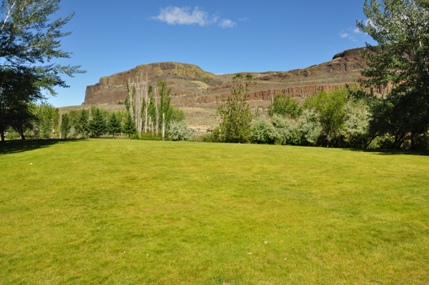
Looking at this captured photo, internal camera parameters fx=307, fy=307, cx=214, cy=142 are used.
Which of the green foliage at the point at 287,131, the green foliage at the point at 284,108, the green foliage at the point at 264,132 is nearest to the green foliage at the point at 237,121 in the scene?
the green foliage at the point at 264,132

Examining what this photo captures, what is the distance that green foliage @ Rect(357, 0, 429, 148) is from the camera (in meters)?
19.6

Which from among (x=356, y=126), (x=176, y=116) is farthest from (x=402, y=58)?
(x=176, y=116)

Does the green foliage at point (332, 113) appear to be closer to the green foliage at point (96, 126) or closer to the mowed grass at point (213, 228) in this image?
the mowed grass at point (213, 228)

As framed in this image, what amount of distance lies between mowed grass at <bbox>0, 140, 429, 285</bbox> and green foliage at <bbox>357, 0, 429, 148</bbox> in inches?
435

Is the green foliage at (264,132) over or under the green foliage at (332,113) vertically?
under

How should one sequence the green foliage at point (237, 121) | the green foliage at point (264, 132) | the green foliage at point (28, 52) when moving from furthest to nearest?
the green foliage at point (237, 121) → the green foliage at point (264, 132) → the green foliage at point (28, 52)

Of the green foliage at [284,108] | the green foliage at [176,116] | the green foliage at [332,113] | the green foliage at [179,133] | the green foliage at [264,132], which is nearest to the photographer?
the green foliage at [332,113]

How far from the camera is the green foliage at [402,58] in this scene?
64.4 feet

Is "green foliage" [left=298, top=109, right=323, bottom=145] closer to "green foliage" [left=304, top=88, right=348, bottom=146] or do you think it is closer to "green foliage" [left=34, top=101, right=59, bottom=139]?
"green foliage" [left=304, top=88, right=348, bottom=146]

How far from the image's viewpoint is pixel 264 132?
3769cm

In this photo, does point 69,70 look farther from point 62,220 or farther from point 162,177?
point 62,220

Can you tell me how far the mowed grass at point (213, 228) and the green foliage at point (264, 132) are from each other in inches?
975

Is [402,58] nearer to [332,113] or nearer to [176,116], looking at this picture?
[332,113]

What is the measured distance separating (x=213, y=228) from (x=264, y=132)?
31907 mm
